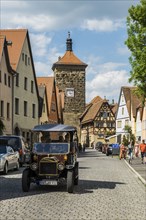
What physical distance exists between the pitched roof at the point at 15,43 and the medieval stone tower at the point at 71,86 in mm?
41351

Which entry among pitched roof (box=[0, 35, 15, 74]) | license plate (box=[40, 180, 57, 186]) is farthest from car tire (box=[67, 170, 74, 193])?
pitched roof (box=[0, 35, 15, 74])

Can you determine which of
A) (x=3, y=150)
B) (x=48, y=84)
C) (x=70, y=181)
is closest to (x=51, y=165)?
(x=70, y=181)

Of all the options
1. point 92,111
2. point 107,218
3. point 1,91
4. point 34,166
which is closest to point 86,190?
point 34,166

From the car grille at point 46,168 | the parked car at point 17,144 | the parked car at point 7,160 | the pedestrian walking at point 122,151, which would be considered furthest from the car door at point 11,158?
the pedestrian walking at point 122,151

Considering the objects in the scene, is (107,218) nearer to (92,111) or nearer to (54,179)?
(54,179)

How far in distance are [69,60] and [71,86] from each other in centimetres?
775

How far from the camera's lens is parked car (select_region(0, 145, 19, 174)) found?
74.1ft

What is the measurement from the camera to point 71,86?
94688 mm

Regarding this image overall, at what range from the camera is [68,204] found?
41.7 feet

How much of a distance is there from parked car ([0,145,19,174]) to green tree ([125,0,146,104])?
7.76 m

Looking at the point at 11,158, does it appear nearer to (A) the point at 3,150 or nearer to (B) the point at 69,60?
(A) the point at 3,150

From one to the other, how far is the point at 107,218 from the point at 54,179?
520 cm

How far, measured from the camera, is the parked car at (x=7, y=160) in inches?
890

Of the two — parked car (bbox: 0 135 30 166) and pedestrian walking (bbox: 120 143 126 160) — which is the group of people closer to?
pedestrian walking (bbox: 120 143 126 160)
